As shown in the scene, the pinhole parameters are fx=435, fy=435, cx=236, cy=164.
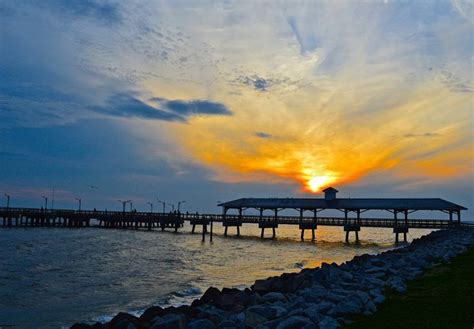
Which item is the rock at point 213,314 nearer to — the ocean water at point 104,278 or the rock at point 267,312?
the rock at point 267,312

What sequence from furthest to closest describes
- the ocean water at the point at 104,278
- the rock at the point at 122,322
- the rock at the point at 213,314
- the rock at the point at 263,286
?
the ocean water at the point at 104,278 → the rock at the point at 263,286 → the rock at the point at 122,322 → the rock at the point at 213,314

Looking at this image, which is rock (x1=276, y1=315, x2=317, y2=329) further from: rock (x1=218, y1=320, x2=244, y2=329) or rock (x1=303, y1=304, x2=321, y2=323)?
rock (x1=218, y1=320, x2=244, y2=329)

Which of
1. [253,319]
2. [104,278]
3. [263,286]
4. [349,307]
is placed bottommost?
[104,278]

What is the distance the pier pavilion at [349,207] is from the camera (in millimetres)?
59031

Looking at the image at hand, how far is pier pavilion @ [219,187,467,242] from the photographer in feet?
194

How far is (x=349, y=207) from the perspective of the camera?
6362 centimetres

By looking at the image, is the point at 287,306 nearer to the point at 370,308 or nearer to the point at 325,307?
the point at 325,307

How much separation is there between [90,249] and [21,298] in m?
25.6

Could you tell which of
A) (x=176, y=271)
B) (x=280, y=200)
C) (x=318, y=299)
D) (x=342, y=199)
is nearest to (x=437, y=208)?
(x=342, y=199)

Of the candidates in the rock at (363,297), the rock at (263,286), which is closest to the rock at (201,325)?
the rock at (363,297)

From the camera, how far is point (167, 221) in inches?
3428

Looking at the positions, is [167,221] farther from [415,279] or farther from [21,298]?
[415,279]

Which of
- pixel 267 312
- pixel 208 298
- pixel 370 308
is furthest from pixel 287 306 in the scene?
pixel 208 298

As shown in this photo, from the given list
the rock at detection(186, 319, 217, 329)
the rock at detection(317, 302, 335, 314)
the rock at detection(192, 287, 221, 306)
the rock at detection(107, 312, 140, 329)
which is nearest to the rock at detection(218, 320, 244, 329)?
the rock at detection(186, 319, 217, 329)
